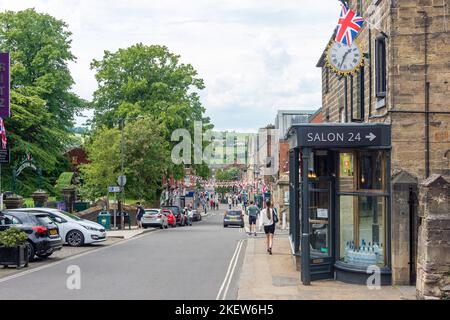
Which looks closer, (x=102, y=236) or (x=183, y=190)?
(x=102, y=236)

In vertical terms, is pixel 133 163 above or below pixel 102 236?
above

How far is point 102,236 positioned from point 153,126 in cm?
2177

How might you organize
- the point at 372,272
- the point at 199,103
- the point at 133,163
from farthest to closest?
the point at 199,103
the point at 133,163
the point at 372,272

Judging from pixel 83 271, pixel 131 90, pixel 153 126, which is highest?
pixel 131 90

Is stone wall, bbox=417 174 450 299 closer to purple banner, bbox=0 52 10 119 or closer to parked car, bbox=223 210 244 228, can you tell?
purple banner, bbox=0 52 10 119

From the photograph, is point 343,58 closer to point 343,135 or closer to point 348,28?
point 348,28

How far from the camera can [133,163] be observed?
146 ft

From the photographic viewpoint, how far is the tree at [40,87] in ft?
138

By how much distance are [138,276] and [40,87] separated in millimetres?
31784

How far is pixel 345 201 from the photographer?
51.5ft

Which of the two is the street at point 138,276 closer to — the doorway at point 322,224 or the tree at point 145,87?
the doorway at point 322,224

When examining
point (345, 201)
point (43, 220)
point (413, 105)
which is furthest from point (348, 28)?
point (43, 220)
